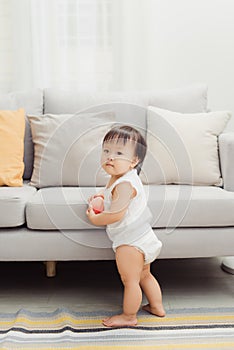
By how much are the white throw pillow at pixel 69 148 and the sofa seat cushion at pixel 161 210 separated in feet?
0.88

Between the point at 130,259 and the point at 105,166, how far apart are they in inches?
13.9

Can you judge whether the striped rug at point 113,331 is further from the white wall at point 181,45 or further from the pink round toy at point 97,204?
the white wall at point 181,45

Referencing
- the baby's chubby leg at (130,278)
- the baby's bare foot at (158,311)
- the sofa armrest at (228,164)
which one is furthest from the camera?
the sofa armrest at (228,164)

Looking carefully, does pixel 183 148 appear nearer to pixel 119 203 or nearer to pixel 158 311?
pixel 119 203

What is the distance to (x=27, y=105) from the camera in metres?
2.76

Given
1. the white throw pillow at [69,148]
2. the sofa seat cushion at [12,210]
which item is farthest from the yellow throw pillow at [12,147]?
the sofa seat cushion at [12,210]

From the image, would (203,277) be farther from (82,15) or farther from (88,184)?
(82,15)

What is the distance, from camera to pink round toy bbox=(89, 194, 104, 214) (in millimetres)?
2037

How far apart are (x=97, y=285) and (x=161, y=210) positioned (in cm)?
55

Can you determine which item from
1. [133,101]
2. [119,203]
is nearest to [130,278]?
[119,203]

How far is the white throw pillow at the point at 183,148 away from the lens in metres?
2.39

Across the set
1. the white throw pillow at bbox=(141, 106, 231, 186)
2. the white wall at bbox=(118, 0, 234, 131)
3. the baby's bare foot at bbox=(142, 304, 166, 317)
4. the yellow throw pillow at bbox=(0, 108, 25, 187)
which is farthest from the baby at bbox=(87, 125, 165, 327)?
the white wall at bbox=(118, 0, 234, 131)

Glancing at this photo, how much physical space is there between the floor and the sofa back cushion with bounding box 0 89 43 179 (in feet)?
1.71

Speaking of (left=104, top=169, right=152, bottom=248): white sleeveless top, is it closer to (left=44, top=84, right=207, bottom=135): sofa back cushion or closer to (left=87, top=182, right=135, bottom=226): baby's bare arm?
(left=87, top=182, right=135, bottom=226): baby's bare arm
